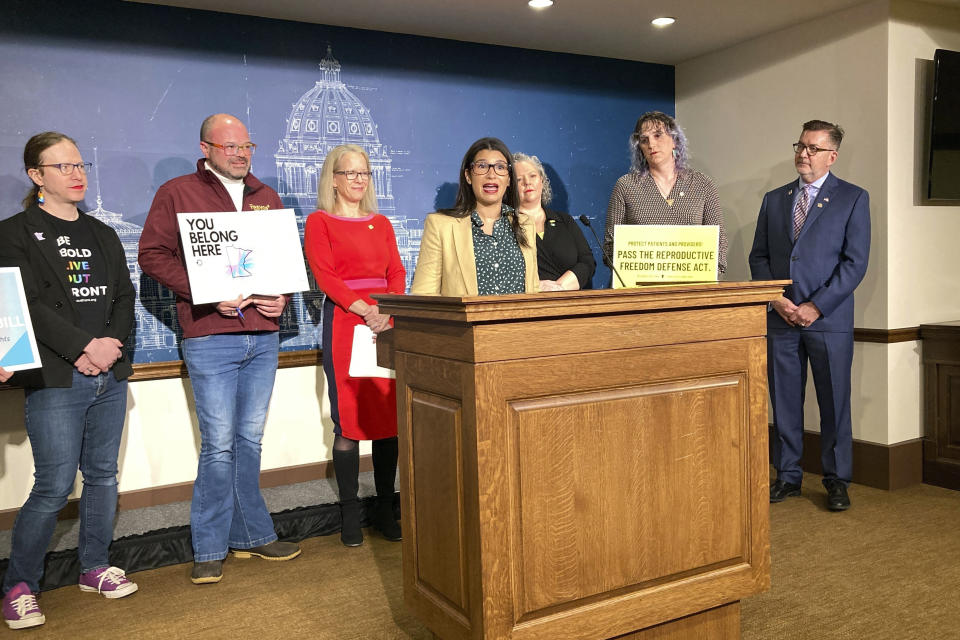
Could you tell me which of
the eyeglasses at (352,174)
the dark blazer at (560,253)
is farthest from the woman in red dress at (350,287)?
the dark blazer at (560,253)

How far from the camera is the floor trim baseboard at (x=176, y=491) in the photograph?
3877 mm

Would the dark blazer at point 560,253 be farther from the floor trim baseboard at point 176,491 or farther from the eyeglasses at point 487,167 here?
the floor trim baseboard at point 176,491

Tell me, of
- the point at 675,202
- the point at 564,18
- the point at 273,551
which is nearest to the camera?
the point at 273,551

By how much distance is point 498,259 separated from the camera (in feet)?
9.20

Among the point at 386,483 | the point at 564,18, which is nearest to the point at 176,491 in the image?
the point at 386,483

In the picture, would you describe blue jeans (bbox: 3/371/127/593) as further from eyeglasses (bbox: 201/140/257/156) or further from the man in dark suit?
the man in dark suit

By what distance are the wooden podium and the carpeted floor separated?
72 cm

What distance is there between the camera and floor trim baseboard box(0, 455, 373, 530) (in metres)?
3.88

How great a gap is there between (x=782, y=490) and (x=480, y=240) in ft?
7.83

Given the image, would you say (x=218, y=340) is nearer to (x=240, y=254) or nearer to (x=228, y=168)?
(x=240, y=254)

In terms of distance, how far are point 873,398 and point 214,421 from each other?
347 centimetres

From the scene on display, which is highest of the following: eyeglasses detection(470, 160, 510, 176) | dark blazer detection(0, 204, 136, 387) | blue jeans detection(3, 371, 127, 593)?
eyeglasses detection(470, 160, 510, 176)

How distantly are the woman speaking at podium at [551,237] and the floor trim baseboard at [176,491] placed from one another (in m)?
1.71

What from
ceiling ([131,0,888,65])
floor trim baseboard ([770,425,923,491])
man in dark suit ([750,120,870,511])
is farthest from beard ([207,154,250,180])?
floor trim baseboard ([770,425,923,491])
